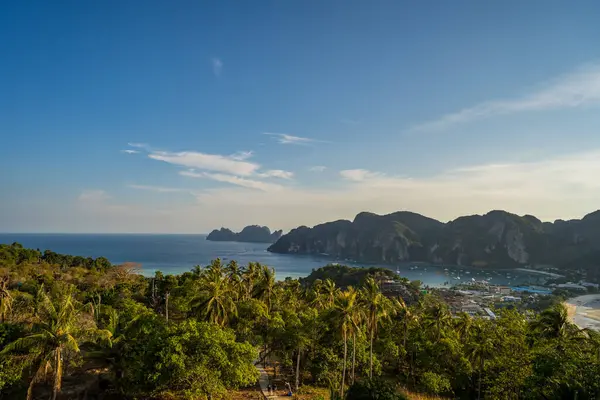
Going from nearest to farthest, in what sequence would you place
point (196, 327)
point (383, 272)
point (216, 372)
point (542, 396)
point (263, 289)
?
point (542, 396) < point (216, 372) < point (196, 327) < point (263, 289) < point (383, 272)

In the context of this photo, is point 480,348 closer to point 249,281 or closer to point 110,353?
point 249,281

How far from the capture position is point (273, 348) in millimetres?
38094

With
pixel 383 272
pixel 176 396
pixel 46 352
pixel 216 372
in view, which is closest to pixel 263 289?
pixel 176 396

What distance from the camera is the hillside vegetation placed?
22719 millimetres

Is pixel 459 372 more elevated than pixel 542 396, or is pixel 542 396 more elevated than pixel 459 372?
pixel 542 396

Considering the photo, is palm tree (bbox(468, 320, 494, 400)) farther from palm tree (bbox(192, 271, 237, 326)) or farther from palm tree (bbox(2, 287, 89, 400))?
palm tree (bbox(2, 287, 89, 400))

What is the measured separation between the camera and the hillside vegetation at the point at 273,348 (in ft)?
74.5

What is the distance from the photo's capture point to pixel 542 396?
21.5 m

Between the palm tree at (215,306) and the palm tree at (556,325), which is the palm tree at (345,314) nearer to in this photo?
the palm tree at (215,306)

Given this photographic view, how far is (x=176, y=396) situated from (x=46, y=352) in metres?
10.7

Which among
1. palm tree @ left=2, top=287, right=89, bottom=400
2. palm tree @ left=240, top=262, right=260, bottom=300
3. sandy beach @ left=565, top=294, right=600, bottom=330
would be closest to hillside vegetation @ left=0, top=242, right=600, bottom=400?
palm tree @ left=2, top=287, right=89, bottom=400

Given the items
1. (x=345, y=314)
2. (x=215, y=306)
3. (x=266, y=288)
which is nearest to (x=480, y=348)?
(x=345, y=314)

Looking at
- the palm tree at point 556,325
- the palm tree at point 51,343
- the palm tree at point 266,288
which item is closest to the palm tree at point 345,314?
the palm tree at point 266,288

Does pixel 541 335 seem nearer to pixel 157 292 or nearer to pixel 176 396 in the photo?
pixel 176 396
